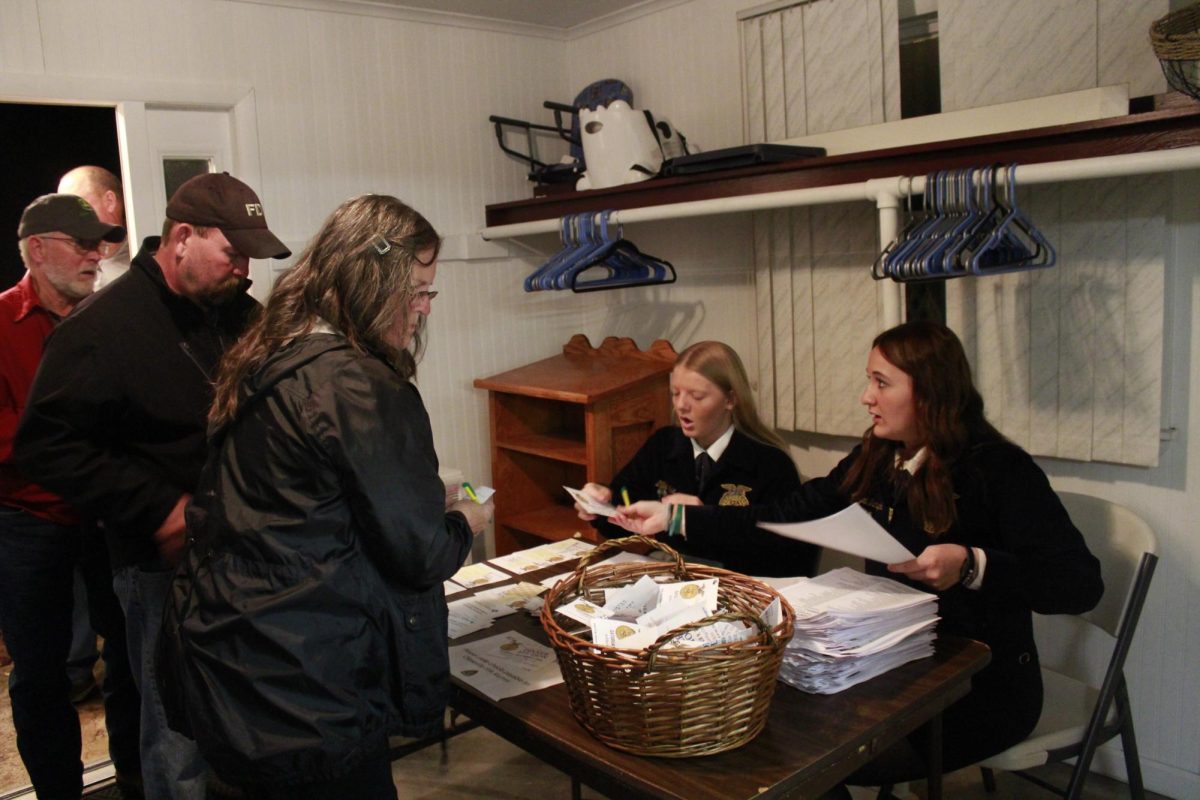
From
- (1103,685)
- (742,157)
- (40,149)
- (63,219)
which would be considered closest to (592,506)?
(1103,685)

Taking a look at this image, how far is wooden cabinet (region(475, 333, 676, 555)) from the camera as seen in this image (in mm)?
3484

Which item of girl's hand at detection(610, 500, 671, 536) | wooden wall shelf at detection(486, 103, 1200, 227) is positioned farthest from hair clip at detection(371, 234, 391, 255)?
wooden wall shelf at detection(486, 103, 1200, 227)

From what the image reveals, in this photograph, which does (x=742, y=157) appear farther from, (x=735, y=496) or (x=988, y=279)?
(x=735, y=496)

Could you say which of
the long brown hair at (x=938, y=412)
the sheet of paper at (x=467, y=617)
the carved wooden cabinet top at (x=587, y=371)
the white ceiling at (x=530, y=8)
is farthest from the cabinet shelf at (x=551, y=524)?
the white ceiling at (x=530, y=8)

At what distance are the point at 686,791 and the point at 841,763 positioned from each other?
0.25 metres

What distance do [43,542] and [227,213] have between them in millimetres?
1035

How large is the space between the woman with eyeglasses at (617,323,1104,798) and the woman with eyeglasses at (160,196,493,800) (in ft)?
2.96

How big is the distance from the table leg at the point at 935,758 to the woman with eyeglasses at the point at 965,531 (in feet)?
0.44

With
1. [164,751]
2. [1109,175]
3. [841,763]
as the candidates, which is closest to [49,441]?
[164,751]

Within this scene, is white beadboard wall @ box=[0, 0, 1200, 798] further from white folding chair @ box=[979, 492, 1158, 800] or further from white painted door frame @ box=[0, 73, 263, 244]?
white folding chair @ box=[979, 492, 1158, 800]

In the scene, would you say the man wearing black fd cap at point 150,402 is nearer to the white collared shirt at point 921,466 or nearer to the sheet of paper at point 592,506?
the sheet of paper at point 592,506

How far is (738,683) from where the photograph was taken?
1340 millimetres

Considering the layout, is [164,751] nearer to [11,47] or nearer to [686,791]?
[686,791]

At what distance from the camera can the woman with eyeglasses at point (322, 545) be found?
56.5 inches
